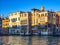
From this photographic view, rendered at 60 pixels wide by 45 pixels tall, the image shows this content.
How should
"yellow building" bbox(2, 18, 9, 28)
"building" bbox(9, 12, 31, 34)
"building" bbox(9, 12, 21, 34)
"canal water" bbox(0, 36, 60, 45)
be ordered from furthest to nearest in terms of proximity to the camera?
1. "yellow building" bbox(2, 18, 9, 28)
2. "building" bbox(9, 12, 21, 34)
3. "building" bbox(9, 12, 31, 34)
4. "canal water" bbox(0, 36, 60, 45)

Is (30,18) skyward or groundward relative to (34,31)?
skyward

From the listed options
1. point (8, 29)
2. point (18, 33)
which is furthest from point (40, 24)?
point (8, 29)

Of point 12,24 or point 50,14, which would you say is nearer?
point 50,14

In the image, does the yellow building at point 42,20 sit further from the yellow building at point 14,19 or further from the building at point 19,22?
the yellow building at point 14,19

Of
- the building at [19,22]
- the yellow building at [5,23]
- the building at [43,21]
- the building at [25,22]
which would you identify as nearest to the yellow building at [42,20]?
the building at [43,21]

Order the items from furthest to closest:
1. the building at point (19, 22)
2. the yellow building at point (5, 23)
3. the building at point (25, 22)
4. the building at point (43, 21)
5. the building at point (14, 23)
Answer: the yellow building at point (5, 23) → the building at point (14, 23) → the building at point (19, 22) → the building at point (25, 22) → the building at point (43, 21)

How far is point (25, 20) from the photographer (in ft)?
109

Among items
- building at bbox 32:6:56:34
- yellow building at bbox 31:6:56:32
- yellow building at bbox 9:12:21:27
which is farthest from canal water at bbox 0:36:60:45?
yellow building at bbox 9:12:21:27

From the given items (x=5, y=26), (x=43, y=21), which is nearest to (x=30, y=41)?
(x=43, y=21)

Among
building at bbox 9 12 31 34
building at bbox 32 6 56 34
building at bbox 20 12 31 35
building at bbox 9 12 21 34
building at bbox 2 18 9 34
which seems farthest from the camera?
building at bbox 2 18 9 34

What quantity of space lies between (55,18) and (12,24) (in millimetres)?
8052

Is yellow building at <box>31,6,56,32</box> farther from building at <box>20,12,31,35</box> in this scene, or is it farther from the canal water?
the canal water

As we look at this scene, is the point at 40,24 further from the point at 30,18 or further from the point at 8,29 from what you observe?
the point at 8,29

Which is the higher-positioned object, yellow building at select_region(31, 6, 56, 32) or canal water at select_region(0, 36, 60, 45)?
yellow building at select_region(31, 6, 56, 32)
